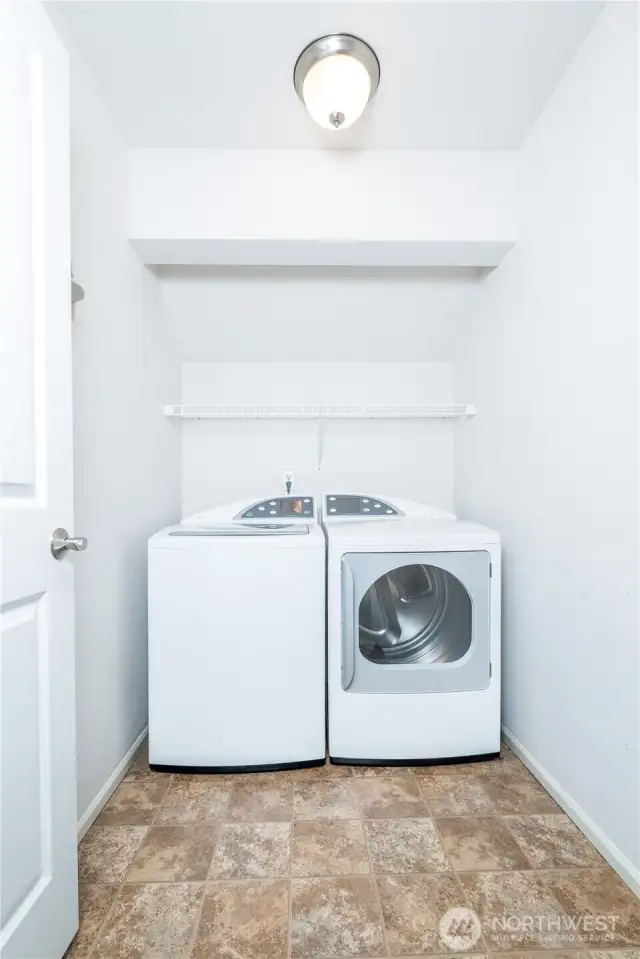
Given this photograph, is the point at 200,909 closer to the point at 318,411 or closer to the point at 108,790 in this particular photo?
the point at 108,790

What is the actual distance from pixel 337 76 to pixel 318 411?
1449 mm

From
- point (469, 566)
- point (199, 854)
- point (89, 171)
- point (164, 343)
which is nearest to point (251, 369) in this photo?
point (164, 343)

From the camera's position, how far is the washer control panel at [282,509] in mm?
2264

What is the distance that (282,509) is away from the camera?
2291 millimetres

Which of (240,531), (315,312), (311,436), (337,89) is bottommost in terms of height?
(240,531)

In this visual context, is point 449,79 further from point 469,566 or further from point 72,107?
point 469,566

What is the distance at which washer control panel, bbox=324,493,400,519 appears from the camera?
2338 mm

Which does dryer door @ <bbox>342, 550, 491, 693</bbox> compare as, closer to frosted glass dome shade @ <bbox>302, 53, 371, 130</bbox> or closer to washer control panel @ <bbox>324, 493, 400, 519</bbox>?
washer control panel @ <bbox>324, 493, 400, 519</bbox>

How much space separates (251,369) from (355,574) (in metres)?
1.41

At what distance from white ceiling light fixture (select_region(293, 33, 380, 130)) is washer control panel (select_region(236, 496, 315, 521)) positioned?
151 cm

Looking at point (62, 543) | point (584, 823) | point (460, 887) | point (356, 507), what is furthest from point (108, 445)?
point (584, 823)

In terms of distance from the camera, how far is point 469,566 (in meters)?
1.84

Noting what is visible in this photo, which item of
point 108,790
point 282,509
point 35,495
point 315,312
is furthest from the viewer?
point 315,312

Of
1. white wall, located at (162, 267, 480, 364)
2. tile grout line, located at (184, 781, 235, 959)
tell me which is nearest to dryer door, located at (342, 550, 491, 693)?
tile grout line, located at (184, 781, 235, 959)
